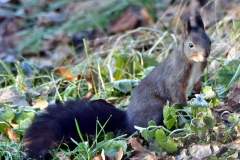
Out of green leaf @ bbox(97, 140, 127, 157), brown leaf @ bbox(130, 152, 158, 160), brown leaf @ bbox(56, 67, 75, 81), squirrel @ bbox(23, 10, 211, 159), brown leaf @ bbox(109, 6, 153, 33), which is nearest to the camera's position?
brown leaf @ bbox(130, 152, 158, 160)

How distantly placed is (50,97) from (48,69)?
3.78ft

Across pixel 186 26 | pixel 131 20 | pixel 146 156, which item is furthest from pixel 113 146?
pixel 131 20

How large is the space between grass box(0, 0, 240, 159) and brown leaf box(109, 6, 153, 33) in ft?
2.56

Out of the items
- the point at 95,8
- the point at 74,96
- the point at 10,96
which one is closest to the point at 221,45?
the point at 74,96

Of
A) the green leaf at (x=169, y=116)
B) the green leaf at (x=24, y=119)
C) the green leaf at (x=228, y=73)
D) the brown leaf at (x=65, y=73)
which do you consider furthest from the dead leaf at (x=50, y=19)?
the green leaf at (x=169, y=116)

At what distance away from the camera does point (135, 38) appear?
7.50 m

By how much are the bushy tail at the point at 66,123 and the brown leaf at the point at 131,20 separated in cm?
364

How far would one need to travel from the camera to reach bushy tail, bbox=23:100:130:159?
4516 millimetres

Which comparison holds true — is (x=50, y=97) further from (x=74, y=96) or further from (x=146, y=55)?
(x=146, y=55)

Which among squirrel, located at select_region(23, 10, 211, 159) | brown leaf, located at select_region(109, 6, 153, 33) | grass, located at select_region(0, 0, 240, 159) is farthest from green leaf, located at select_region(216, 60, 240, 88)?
brown leaf, located at select_region(109, 6, 153, 33)

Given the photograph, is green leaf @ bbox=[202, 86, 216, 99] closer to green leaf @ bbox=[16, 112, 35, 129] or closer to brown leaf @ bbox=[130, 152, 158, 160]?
brown leaf @ bbox=[130, 152, 158, 160]

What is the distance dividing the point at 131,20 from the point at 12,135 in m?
3.86

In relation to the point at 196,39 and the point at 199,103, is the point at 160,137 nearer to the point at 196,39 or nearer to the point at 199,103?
the point at 199,103

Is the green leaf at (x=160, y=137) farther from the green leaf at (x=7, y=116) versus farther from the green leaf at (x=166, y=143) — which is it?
the green leaf at (x=7, y=116)
